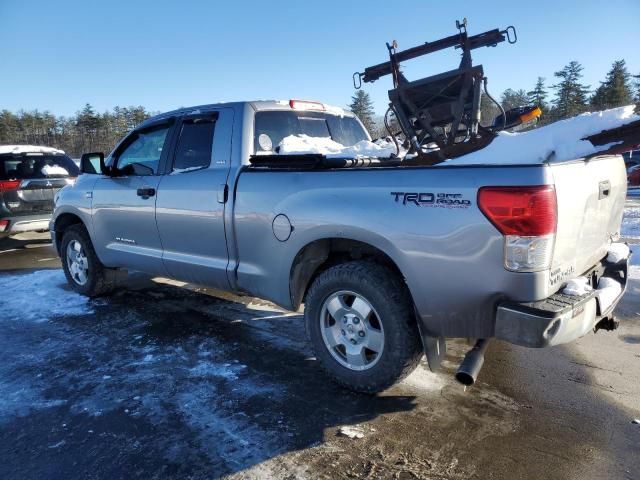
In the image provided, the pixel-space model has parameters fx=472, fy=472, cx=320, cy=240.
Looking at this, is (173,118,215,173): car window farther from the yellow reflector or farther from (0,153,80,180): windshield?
(0,153,80,180): windshield

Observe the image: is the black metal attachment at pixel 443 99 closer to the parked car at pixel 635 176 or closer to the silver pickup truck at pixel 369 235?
the silver pickup truck at pixel 369 235

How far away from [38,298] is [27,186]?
12.3 feet

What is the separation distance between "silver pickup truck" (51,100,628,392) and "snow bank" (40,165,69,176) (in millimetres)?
4963

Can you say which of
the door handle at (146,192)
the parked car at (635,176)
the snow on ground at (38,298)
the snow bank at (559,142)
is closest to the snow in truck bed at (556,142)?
the snow bank at (559,142)

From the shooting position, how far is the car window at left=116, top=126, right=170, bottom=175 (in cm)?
457

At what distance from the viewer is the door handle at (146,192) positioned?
4.38 meters

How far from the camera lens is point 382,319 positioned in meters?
2.87

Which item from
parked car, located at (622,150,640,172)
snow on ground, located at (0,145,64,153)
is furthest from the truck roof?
parked car, located at (622,150,640,172)

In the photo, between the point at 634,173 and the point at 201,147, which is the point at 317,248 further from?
the point at 634,173

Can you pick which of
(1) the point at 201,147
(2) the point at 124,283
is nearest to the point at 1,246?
(2) the point at 124,283

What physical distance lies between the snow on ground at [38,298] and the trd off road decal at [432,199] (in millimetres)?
3870

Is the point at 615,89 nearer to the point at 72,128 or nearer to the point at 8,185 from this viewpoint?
the point at 8,185

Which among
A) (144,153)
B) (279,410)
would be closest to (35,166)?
(144,153)

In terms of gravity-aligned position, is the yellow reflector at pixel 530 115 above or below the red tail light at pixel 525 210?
above
